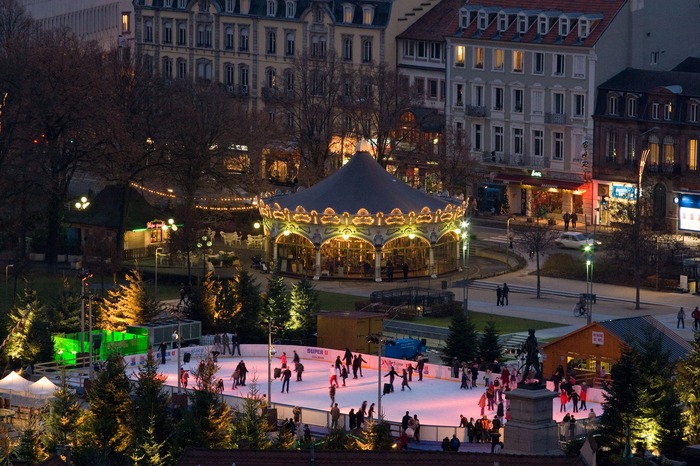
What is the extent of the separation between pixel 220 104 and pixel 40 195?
Result: 63.0 feet

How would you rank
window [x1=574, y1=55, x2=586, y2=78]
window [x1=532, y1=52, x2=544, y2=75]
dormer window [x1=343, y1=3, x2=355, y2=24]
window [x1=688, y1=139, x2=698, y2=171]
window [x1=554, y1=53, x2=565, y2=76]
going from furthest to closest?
1. dormer window [x1=343, y1=3, x2=355, y2=24]
2. window [x1=532, y1=52, x2=544, y2=75]
3. window [x1=554, y1=53, x2=565, y2=76]
4. window [x1=574, y1=55, x2=586, y2=78]
5. window [x1=688, y1=139, x2=698, y2=171]

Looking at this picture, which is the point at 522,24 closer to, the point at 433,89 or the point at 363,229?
the point at 433,89

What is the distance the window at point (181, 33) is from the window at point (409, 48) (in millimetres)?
18947

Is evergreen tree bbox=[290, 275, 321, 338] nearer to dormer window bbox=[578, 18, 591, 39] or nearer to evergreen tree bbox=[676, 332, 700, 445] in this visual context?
evergreen tree bbox=[676, 332, 700, 445]

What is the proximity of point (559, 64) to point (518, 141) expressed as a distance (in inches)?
224

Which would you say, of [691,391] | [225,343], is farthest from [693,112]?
[691,391]

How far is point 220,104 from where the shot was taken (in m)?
145

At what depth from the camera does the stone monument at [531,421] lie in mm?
77750

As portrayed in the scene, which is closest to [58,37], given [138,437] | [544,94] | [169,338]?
[544,94]

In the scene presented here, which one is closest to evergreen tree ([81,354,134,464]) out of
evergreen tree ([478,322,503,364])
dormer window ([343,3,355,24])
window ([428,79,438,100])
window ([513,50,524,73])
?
evergreen tree ([478,322,503,364])

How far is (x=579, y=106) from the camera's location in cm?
14038

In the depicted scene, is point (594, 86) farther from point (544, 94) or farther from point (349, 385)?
point (349, 385)

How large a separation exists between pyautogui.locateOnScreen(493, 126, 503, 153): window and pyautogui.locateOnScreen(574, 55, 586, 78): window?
23.8ft

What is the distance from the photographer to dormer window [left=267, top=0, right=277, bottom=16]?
162 meters
